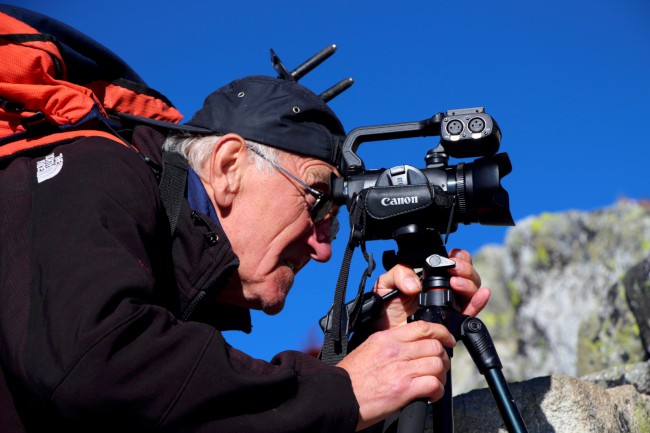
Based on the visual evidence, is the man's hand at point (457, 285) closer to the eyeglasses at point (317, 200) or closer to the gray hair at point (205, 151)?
the eyeglasses at point (317, 200)

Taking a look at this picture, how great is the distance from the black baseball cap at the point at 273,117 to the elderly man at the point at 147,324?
26cm

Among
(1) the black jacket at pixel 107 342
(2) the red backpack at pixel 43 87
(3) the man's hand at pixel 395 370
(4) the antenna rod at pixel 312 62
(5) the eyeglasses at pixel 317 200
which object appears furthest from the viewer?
(4) the antenna rod at pixel 312 62

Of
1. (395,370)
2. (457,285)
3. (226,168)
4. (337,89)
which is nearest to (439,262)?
(457,285)

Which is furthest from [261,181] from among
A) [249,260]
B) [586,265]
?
[586,265]

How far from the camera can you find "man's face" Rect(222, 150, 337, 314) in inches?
133

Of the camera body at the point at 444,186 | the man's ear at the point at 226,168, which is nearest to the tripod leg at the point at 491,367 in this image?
the camera body at the point at 444,186

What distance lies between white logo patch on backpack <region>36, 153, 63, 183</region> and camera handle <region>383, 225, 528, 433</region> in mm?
1257

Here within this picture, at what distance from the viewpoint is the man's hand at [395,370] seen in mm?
2480

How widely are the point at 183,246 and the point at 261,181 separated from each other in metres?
0.59

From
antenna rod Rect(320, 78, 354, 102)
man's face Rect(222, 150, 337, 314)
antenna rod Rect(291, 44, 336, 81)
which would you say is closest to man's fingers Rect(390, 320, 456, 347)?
man's face Rect(222, 150, 337, 314)

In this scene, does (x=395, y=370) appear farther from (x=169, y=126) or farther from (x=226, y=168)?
(x=169, y=126)

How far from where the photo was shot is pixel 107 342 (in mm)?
2156

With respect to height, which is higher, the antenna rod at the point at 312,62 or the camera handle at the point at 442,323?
the antenna rod at the point at 312,62

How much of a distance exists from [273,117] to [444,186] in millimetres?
925
